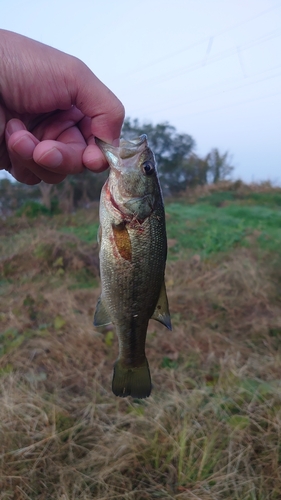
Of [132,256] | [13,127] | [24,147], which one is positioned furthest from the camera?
[13,127]

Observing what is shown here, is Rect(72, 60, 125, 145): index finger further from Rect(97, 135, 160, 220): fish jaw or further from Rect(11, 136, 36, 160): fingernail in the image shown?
Rect(11, 136, 36, 160): fingernail

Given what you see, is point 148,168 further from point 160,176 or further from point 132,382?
point 160,176

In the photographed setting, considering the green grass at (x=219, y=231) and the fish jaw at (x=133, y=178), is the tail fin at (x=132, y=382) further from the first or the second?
the green grass at (x=219, y=231)

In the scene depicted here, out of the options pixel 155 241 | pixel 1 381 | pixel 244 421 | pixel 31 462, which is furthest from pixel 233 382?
pixel 155 241

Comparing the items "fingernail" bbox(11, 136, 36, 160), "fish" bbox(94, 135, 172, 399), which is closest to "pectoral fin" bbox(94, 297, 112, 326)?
"fish" bbox(94, 135, 172, 399)

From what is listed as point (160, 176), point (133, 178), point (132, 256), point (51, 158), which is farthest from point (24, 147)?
point (160, 176)

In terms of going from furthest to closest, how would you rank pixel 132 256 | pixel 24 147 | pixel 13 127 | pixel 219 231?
pixel 219 231, pixel 13 127, pixel 24 147, pixel 132 256
